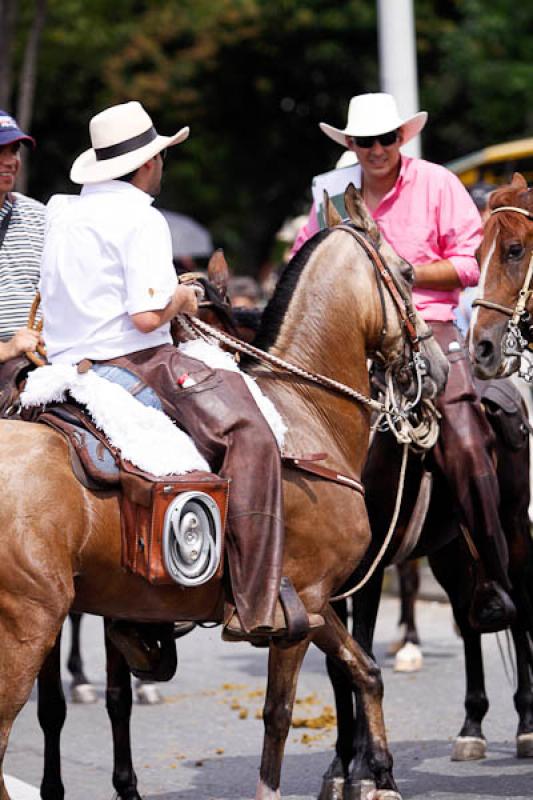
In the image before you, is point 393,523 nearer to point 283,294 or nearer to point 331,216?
point 283,294

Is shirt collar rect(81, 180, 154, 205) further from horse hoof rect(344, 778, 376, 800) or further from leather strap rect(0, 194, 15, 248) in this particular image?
horse hoof rect(344, 778, 376, 800)

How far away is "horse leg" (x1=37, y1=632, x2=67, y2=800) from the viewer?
6715 millimetres

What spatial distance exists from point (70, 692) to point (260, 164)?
3228 cm

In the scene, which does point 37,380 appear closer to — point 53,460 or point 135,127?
point 53,460

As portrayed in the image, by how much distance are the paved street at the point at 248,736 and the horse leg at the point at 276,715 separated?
1083 millimetres

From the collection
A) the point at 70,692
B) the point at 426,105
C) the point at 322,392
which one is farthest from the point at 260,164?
the point at 322,392

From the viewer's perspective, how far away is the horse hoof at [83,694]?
9.88m

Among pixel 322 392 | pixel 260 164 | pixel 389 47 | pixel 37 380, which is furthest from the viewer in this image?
pixel 260 164

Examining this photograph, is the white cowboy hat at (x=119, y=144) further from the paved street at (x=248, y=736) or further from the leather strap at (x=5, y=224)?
the paved street at (x=248, y=736)

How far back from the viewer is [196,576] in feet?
18.6

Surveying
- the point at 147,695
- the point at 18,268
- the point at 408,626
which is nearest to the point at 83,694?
the point at 147,695

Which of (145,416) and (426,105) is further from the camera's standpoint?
(426,105)

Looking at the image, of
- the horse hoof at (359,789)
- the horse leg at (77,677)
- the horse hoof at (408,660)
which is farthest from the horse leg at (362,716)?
the horse hoof at (408,660)

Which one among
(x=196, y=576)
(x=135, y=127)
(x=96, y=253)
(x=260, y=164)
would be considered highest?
(x=135, y=127)
